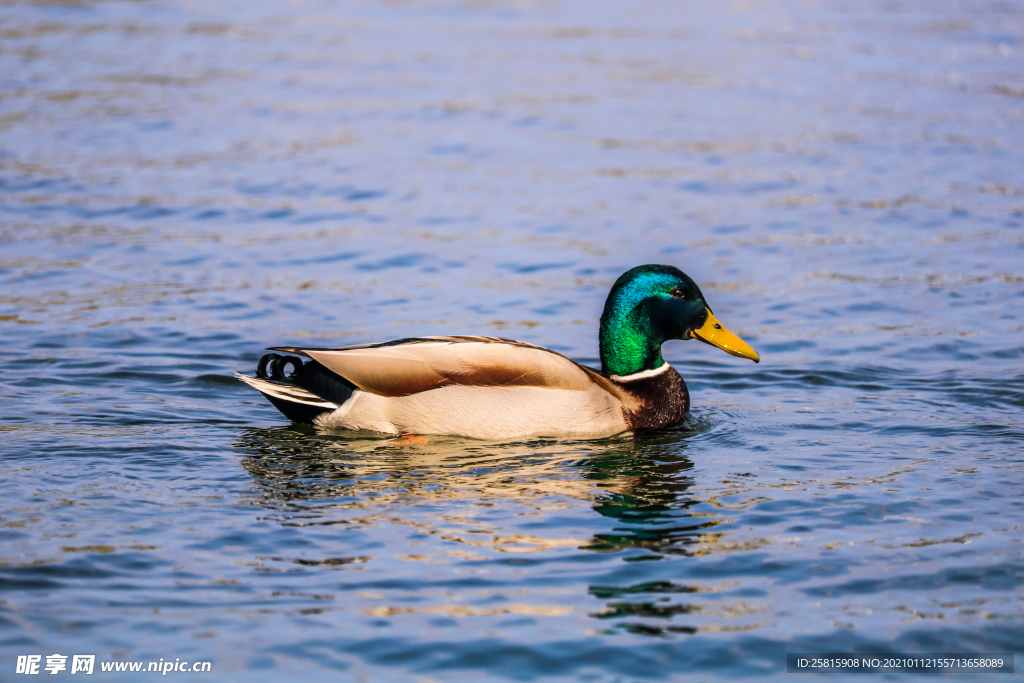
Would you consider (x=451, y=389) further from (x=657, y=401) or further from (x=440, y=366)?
(x=657, y=401)

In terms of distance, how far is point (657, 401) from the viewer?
797 centimetres

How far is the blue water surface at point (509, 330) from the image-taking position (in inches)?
207

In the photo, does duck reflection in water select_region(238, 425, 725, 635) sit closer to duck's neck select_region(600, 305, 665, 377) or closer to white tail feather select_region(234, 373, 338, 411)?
white tail feather select_region(234, 373, 338, 411)

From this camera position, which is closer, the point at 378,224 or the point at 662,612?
the point at 662,612

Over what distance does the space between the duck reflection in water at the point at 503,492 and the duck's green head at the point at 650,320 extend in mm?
565

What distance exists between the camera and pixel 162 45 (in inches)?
842

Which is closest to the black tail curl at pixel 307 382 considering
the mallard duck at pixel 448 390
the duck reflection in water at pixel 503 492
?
the mallard duck at pixel 448 390

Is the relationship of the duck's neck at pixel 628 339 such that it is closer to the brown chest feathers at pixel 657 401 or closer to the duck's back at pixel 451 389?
the brown chest feathers at pixel 657 401

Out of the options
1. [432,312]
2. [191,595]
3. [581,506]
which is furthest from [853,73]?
[191,595]

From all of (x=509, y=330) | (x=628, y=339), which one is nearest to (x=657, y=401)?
(x=628, y=339)

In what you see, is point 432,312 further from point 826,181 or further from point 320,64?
point 320,64

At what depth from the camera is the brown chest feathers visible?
789 cm

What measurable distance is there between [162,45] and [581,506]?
Result: 17272 millimetres

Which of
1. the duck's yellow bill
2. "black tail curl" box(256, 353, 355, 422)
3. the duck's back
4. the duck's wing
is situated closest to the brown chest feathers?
the duck's yellow bill
